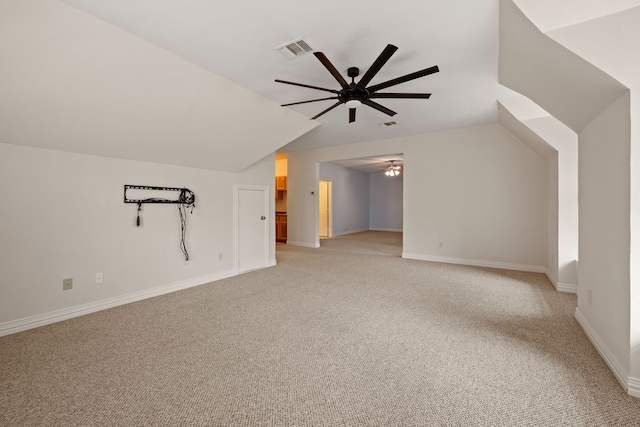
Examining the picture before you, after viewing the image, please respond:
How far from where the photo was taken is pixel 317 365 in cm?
208

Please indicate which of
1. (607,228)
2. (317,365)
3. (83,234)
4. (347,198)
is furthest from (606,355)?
(347,198)

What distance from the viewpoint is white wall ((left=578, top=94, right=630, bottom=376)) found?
1811 mm

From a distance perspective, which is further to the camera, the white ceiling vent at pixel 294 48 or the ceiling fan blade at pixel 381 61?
the white ceiling vent at pixel 294 48

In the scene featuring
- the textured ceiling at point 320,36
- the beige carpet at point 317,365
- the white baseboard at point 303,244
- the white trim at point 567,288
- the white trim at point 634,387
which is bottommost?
the beige carpet at point 317,365

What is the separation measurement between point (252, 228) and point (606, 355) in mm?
4678

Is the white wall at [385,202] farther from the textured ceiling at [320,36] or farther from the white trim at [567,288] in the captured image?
the textured ceiling at [320,36]

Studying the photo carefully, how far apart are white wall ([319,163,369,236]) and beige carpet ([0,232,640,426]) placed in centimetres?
636

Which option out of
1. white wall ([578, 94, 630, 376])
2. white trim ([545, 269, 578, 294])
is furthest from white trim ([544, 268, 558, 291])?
white wall ([578, 94, 630, 376])

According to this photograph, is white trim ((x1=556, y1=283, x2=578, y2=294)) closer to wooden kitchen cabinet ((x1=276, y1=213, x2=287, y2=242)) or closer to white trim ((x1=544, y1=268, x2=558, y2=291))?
white trim ((x1=544, y1=268, x2=558, y2=291))

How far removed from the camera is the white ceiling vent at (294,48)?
2.48 meters

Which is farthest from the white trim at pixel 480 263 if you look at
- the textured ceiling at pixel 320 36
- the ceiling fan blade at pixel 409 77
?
the ceiling fan blade at pixel 409 77

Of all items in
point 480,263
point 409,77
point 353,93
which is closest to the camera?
point 409,77

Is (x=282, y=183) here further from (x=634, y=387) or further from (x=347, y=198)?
(x=634, y=387)

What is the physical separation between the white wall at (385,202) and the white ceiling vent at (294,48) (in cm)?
934
